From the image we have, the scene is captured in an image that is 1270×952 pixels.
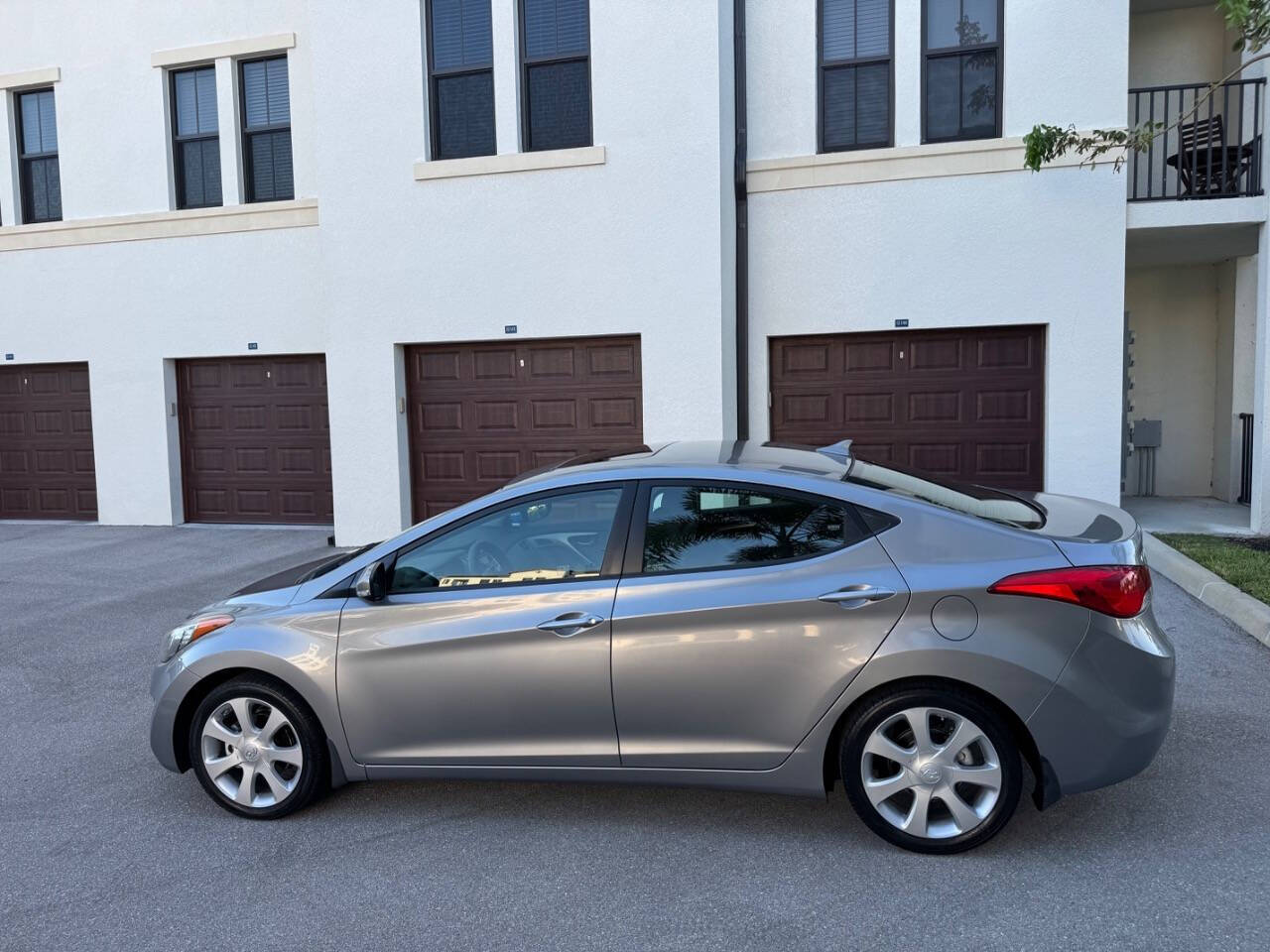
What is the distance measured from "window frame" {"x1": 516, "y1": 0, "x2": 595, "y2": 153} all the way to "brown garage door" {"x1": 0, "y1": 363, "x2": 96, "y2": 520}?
710 cm

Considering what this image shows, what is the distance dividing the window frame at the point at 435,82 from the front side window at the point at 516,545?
290 inches

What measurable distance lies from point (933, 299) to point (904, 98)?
81.1 inches

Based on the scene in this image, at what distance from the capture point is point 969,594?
3521 mm

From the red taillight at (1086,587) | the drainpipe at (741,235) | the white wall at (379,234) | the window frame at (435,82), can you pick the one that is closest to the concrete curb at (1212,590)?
the red taillight at (1086,587)

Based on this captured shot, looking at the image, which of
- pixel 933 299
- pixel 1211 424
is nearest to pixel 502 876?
pixel 933 299

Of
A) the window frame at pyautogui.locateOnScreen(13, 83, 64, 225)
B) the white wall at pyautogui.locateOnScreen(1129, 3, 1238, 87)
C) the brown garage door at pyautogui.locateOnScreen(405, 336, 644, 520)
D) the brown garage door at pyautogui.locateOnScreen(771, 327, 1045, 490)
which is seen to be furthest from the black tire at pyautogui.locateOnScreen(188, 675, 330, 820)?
the white wall at pyautogui.locateOnScreen(1129, 3, 1238, 87)

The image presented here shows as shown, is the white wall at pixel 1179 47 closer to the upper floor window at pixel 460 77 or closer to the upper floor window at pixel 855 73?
the upper floor window at pixel 855 73

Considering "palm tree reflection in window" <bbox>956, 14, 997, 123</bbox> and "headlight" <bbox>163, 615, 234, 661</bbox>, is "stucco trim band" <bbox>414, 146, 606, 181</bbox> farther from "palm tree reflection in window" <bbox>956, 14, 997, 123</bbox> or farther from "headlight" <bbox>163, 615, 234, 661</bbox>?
"headlight" <bbox>163, 615, 234, 661</bbox>

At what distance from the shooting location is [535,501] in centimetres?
406

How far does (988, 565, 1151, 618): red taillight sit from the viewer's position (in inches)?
137

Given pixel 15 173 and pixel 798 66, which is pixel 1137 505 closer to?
pixel 798 66

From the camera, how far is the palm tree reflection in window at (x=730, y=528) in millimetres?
3754

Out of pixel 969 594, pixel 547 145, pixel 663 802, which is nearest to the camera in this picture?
pixel 969 594

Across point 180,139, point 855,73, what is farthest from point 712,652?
point 180,139
